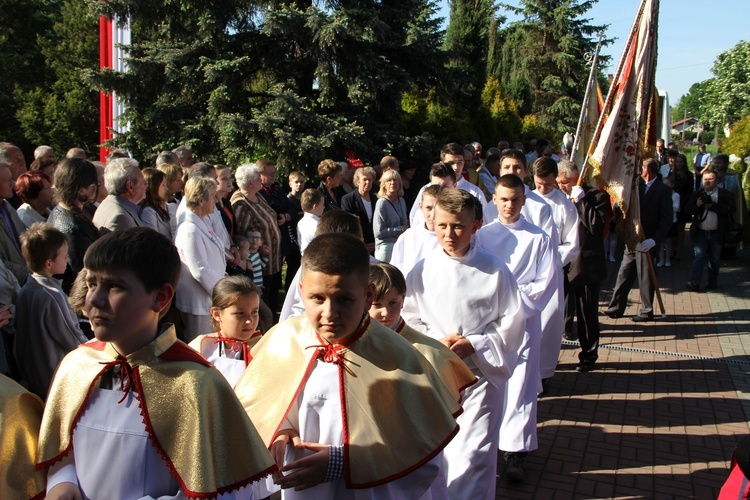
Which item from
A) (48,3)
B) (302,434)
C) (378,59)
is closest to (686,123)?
(48,3)

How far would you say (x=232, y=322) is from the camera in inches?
157

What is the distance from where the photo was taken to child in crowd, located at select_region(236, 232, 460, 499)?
2.64 metres

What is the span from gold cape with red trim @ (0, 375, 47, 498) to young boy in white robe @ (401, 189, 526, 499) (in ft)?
7.81

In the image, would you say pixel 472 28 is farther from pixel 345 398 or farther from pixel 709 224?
pixel 345 398

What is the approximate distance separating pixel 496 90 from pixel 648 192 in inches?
555

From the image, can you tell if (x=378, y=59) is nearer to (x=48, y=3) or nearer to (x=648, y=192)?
(x=648, y=192)

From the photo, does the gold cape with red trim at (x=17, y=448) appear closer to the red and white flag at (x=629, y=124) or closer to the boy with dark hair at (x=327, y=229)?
the boy with dark hair at (x=327, y=229)

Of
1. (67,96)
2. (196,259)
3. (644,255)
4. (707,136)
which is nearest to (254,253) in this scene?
(196,259)

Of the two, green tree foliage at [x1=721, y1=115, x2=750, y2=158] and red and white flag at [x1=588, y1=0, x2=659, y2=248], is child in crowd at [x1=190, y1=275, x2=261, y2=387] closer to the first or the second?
red and white flag at [x1=588, y1=0, x2=659, y2=248]

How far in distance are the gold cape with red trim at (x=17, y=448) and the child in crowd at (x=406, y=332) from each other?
1.52m

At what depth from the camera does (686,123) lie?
5487 inches

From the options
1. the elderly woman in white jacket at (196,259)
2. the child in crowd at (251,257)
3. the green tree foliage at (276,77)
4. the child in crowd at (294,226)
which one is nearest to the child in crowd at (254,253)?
the child in crowd at (251,257)

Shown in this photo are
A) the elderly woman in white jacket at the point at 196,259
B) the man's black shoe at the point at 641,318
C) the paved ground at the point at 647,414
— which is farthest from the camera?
the man's black shoe at the point at 641,318

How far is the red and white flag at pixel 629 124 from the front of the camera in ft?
29.7
